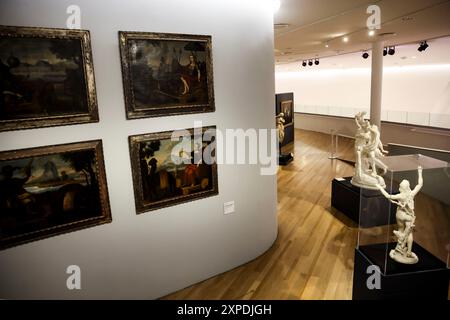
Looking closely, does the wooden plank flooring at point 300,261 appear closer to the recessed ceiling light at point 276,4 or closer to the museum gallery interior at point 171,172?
the museum gallery interior at point 171,172

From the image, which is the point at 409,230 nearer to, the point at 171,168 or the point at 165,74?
the point at 171,168

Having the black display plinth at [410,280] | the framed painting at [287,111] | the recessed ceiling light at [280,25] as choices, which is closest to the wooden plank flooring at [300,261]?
the black display plinth at [410,280]

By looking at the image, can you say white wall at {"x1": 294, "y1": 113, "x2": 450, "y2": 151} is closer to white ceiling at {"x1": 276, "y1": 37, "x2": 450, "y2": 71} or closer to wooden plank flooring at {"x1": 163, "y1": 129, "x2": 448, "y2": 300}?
white ceiling at {"x1": 276, "y1": 37, "x2": 450, "y2": 71}

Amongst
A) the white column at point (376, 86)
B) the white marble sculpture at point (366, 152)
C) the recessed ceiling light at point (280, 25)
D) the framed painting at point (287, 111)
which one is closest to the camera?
the white marble sculpture at point (366, 152)

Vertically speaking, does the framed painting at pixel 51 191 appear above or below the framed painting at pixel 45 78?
below

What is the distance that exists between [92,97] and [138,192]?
60.2 inches

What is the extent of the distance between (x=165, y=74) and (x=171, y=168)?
1.45 metres

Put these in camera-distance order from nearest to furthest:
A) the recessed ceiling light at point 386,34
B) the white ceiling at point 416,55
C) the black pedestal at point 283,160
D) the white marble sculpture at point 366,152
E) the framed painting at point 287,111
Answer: the white marble sculpture at point 366,152 < the recessed ceiling light at point 386,34 < the white ceiling at point 416,55 < the black pedestal at point 283,160 < the framed painting at point 287,111

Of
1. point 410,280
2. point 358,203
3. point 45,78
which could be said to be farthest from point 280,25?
point 410,280

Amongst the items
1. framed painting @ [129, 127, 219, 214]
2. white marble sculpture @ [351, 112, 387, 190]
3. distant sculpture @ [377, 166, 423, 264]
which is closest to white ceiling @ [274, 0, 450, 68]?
white marble sculpture @ [351, 112, 387, 190]

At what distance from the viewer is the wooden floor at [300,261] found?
525 cm

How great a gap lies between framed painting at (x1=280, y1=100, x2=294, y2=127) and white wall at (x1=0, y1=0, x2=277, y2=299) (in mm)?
10796

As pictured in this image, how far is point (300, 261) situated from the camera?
20.2 feet

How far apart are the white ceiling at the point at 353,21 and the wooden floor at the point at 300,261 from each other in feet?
16.3
